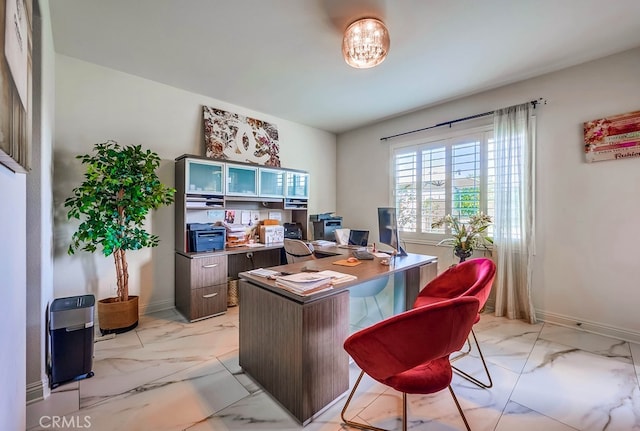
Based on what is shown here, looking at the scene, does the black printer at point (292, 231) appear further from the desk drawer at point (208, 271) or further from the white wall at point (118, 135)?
the white wall at point (118, 135)

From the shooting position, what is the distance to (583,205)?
103 inches

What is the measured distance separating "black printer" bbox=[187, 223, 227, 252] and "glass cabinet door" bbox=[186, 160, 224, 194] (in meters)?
0.41

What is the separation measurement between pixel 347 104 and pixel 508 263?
9.07ft

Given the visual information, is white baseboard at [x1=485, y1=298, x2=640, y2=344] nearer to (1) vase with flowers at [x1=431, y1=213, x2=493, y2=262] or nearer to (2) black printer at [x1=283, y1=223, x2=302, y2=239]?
(1) vase with flowers at [x1=431, y1=213, x2=493, y2=262]

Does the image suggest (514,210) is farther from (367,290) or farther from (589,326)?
(367,290)

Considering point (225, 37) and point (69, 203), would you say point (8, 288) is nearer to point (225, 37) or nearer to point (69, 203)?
point (69, 203)

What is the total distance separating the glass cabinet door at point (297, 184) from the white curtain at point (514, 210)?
2.49 meters

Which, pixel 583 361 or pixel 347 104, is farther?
pixel 347 104

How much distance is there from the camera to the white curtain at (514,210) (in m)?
2.87

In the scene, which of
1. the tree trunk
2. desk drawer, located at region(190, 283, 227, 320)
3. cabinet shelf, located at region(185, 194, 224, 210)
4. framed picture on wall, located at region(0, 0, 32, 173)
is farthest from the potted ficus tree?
framed picture on wall, located at region(0, 0, 32, 173)

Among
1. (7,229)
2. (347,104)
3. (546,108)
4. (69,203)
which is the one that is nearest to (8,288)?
(7,229)

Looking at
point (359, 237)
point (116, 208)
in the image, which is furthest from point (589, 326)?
point (116, 208)

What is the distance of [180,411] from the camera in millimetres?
1597

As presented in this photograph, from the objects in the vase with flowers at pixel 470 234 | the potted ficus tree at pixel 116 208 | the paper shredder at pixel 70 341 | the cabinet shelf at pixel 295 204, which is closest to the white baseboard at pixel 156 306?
the potted ficus tree at pixel 116 208
